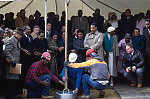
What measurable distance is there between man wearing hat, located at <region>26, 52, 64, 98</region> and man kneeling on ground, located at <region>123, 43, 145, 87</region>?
235 centimetres

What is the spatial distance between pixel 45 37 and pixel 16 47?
1492 mm

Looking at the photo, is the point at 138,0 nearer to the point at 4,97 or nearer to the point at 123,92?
the point at 123,92

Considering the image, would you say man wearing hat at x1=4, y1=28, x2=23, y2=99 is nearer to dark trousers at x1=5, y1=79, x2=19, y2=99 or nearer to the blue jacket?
dark trousers at x1=5, y1=79, x2=19, y2=99

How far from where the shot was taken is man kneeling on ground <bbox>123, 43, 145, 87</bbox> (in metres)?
7.89

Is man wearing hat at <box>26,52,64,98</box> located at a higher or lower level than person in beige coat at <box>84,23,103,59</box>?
lower

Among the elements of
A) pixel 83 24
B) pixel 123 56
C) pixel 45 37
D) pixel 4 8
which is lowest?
pixel 123 56

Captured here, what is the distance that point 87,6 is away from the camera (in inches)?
457

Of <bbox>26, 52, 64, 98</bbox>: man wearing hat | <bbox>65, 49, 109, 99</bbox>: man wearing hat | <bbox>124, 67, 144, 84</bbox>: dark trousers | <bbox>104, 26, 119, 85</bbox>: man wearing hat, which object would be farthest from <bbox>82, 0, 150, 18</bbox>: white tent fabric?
<bbox>26, 52, 64, 98</bbox>: man wearing hat

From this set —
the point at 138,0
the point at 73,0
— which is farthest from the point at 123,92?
the point at 73,0

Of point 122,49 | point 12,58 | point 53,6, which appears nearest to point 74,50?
point 122,49

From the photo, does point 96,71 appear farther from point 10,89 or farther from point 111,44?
point 10,89

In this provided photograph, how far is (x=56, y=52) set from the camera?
8055 mm

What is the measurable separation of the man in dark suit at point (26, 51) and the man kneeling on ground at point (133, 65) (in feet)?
9.41

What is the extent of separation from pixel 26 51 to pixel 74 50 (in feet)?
4.97
